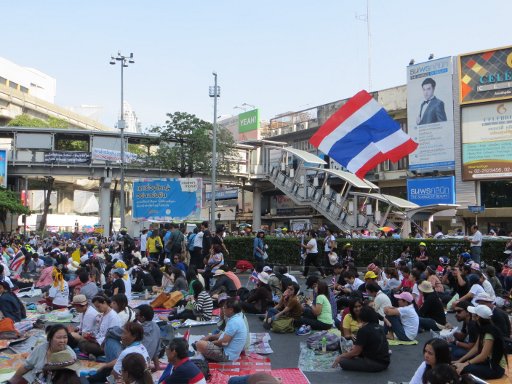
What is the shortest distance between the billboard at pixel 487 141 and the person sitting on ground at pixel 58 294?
101 ft

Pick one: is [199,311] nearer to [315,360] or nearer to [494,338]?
[315,360]

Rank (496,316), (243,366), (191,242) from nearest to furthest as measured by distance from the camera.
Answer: (496,316), (243,366), (191,242)

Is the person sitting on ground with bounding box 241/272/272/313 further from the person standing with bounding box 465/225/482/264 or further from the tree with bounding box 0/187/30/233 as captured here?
the tree with bounding box 0/187/30/233

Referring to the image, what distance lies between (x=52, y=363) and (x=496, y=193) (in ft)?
121

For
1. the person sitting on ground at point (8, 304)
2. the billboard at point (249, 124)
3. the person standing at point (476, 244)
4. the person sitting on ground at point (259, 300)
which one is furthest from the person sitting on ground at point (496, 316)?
the billboard at point (249, 124)

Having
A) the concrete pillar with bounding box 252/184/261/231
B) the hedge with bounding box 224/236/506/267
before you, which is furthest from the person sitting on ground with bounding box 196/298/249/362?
the concrete pillar with bounding box 252/184/261/231

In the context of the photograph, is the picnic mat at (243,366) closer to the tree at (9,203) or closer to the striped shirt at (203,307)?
the striped shirt at (203,307)

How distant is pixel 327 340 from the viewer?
30.1 ft

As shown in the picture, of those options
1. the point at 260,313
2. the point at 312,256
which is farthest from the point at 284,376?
the point at 312,256

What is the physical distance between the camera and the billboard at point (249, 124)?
6069 cm

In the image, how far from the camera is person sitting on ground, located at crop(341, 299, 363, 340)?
865 cm

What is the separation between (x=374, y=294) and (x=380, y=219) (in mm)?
18182

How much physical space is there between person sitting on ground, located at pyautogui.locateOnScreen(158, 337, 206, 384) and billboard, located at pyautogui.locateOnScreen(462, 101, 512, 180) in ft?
113

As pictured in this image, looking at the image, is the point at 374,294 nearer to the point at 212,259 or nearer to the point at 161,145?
the point at 212,259
